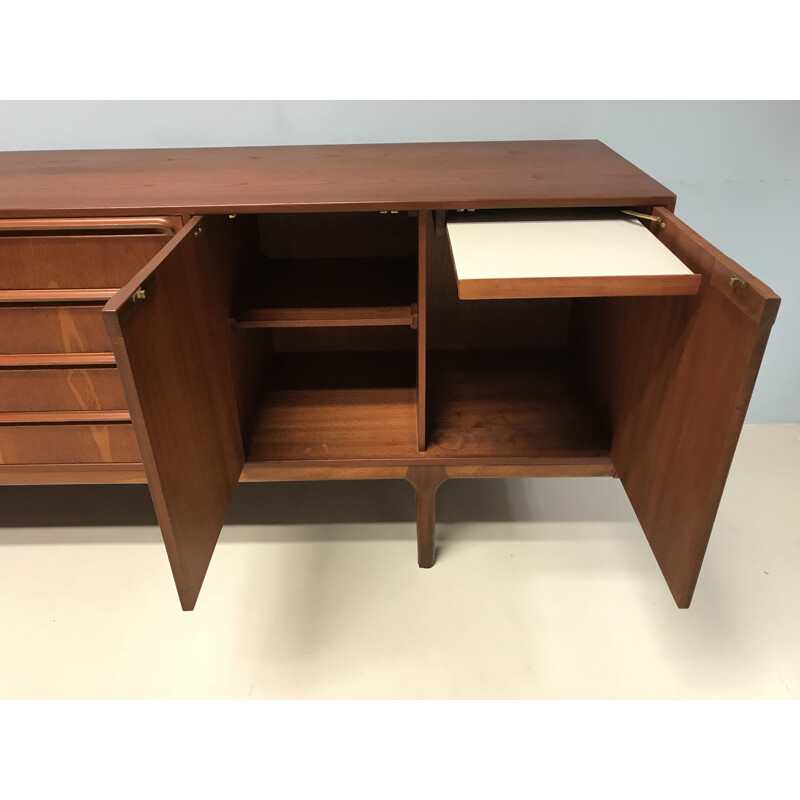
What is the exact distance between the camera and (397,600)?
4.25 feet

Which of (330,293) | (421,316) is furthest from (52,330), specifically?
(421,316)

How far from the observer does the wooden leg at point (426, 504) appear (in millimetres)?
1240

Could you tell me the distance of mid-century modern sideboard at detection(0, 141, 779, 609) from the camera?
84 centimetres

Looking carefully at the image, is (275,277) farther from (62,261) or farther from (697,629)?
(697,629)

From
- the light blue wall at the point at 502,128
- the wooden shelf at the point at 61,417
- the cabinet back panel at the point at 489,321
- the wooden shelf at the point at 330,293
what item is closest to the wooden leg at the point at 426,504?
the wooden shelf at the point at 330,293

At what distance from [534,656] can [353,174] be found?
0.97 meters

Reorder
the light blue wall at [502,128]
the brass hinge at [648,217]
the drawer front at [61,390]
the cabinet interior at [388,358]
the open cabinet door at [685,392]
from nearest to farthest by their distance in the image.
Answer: the open cabinet door at [685,392] → the brass hinge at [648,217] → the drawer front at [61,390] → the cabinet interior at [388,358] → the light blue wall at [502,128]

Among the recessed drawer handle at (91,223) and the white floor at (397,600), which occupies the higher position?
the recessed drawer handle at (91,223)

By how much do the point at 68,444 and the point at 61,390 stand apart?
11cm

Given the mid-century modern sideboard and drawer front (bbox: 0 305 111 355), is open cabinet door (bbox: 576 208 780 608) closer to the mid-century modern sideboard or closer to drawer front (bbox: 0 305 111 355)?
the mid-century modern sideboard

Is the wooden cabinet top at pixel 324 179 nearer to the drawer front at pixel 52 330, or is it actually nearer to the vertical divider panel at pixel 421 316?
the vertical divider panel at pixel 421 316

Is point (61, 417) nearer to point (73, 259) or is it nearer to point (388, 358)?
point (73, 259)

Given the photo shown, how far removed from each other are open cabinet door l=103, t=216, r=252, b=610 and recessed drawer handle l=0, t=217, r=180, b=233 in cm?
6

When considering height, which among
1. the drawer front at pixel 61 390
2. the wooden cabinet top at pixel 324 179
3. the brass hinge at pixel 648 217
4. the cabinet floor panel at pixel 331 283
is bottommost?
the drawer front at pixel 61 390
